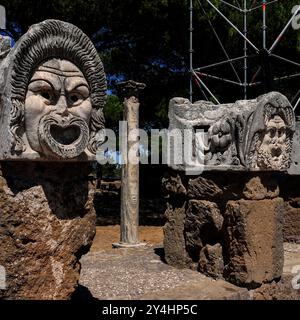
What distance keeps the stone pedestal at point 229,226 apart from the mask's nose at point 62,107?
249 cm

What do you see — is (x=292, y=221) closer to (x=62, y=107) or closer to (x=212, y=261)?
(x=212, y=261)

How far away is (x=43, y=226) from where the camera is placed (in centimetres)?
287

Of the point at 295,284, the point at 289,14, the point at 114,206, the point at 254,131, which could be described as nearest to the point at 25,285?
the point at 254,131

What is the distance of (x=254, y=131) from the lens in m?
4.60

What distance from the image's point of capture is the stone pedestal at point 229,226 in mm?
4711

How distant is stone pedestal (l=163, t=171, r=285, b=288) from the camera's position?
185 inches

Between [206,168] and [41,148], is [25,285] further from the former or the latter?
[206,168]

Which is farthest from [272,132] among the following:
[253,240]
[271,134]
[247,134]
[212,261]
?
[212,261]

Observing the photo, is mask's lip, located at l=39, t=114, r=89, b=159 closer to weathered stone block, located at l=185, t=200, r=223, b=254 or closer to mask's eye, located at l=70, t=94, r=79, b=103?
mask's eye, located at l=70, t=94, r=79, b=103

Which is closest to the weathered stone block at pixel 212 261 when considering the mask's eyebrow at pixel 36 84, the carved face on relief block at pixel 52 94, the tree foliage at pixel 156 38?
the carved face on relief block at pixel 52 94

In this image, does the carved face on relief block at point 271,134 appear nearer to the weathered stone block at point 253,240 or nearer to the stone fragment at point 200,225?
the weathered stone block at point 253,240

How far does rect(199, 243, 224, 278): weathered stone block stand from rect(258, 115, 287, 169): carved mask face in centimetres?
107

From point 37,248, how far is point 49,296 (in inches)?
12.6

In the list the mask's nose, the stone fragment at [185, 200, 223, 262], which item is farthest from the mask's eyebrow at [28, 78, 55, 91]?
the stone fragment at [185, 200, 223, 262]
